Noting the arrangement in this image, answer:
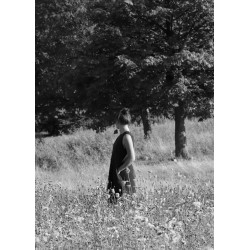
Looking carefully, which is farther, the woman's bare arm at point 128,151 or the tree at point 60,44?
the tree at point 60,44

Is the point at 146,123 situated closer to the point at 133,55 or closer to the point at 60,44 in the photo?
the point at 133,55

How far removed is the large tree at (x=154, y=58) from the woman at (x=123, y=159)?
4762 millimetres

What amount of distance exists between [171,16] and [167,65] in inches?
47.0

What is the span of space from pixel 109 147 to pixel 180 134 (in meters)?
2.00

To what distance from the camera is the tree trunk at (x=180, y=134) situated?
35.6ft

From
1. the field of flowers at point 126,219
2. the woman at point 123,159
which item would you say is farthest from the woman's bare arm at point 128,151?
the field of flowers at point 126,219

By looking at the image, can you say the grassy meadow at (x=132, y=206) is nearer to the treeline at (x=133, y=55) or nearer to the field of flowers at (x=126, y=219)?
the field of flowers at (x=126, y=219)

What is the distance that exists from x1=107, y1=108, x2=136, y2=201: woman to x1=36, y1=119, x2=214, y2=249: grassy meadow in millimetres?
176

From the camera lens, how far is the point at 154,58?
11.4 metres

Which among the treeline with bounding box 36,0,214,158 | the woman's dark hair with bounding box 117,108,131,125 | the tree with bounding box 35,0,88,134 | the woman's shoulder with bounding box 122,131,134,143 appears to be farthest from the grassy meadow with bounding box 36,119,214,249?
the tree with bounding box 35,0,88,134
